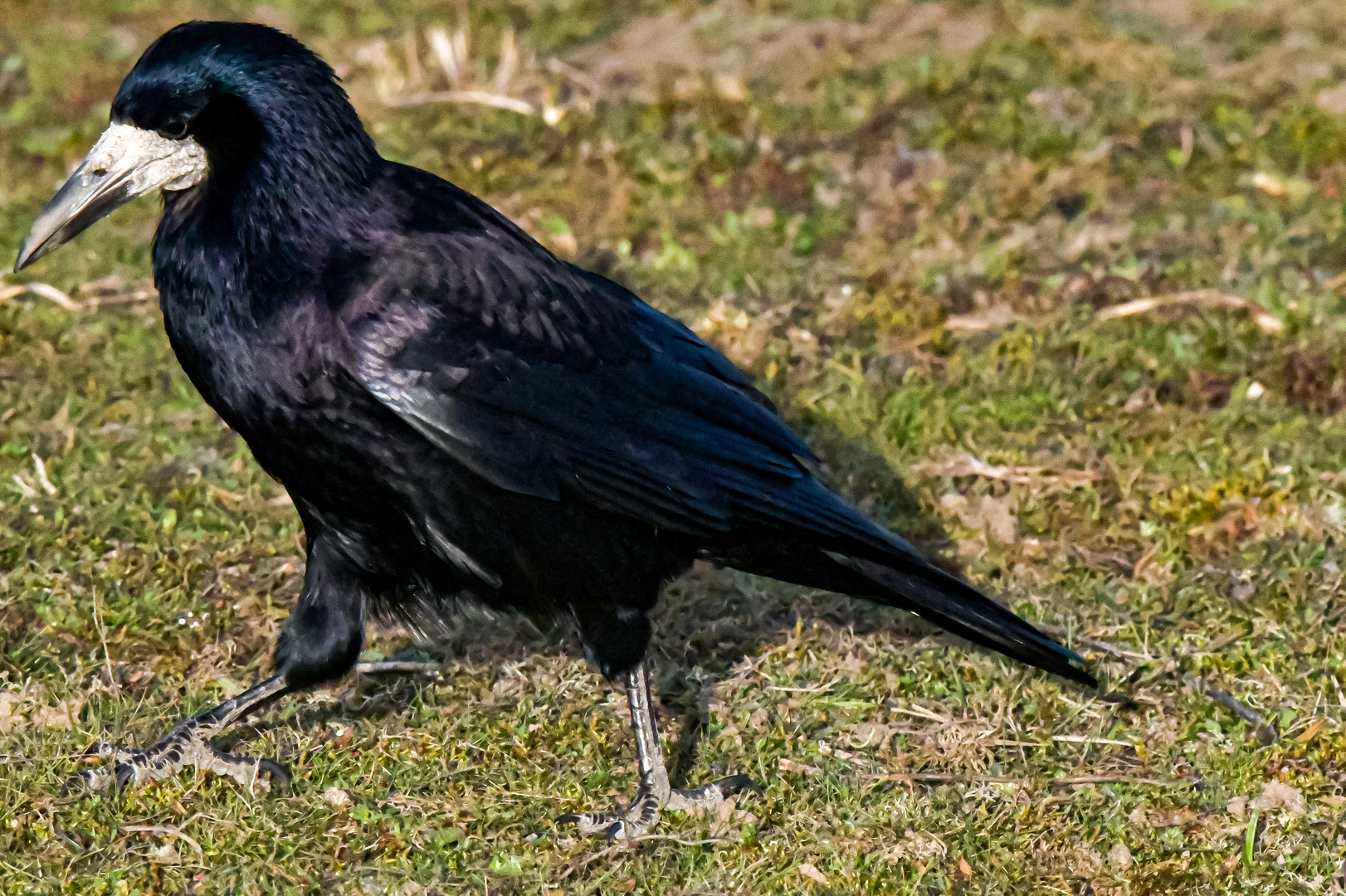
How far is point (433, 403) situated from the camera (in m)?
3.35

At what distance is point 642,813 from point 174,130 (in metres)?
1.73

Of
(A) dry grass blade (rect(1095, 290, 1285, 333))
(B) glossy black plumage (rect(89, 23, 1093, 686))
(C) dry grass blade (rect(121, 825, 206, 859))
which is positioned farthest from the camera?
(A) dry grass blade (rect(1095, 290, 1285, 333))

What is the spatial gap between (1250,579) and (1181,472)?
497 millimetres

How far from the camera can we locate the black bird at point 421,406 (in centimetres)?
335

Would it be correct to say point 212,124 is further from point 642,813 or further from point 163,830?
point 642,813

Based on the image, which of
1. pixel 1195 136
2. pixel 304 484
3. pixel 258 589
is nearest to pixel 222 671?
pixel 258 589

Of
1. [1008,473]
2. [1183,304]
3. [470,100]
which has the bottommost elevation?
[1183,304]

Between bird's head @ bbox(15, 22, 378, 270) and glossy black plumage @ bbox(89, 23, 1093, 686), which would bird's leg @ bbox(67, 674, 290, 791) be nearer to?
glossy black plumage @ bbox(89, 23, 1093, 686)

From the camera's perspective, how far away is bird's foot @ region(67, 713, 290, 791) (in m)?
3.61

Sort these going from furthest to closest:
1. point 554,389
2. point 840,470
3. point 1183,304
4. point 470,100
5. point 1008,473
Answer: point 470,100, point 1183,304, point 840,470, point 1008,473, point 554,389

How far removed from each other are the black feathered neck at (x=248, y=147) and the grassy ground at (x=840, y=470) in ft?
3.72

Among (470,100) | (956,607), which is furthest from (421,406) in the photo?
(470,100)

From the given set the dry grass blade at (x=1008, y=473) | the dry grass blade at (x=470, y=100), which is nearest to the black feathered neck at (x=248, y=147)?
the dry grass blade at (x=1008, y=473)

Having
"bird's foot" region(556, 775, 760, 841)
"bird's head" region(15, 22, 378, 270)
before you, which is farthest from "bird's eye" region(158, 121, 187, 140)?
"bird's foot" region(556, 775, 760, 841)
